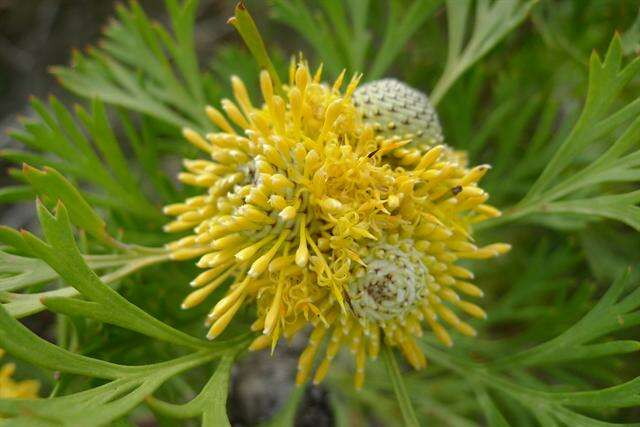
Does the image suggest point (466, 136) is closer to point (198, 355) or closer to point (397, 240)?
point (397, 240)

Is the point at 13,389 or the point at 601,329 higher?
the point at 601,329

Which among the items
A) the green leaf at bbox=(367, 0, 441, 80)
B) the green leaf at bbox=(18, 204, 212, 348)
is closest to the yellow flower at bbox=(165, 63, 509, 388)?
the green leaf at bbox=(18, 204, 212, 348)

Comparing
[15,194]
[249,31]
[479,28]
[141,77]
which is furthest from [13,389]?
[479,28]

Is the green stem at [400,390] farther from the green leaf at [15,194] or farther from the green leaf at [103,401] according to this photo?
the green leaf at [15,194]

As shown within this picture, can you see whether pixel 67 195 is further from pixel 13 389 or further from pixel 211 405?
pixel 13 389

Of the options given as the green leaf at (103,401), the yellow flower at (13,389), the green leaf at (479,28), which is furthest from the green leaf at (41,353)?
the green leaf at (479,28)

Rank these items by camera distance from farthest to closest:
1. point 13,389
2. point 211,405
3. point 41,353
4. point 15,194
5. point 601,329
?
1. point 13,389
2. point 15,194
3. point 601,329
4. point 211,405
5. point 41,353

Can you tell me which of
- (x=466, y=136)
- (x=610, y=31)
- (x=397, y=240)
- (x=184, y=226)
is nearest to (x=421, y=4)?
(x=466, y=136)
